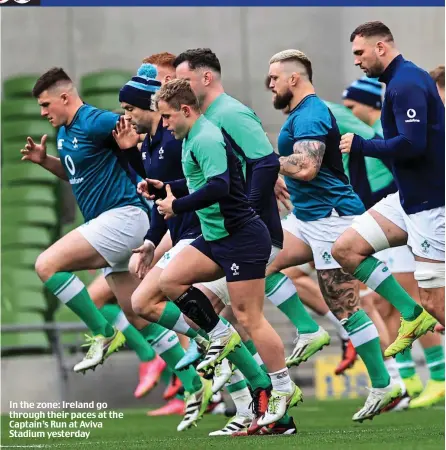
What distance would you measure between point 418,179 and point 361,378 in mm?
6604

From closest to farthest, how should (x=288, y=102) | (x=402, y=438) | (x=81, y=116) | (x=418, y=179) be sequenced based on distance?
1. (x=402, y=438)
2. (x=418, y=179)
3. (x=288, y=102)
4. (x=81, y=116)

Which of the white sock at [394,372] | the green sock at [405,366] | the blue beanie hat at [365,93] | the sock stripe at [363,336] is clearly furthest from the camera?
the blue beanie hat at [365,93]

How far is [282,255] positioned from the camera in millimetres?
9867

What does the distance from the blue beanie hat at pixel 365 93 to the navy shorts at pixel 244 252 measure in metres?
3.76

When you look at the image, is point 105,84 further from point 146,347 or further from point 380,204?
point 380,204

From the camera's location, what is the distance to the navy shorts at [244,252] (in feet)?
27.2

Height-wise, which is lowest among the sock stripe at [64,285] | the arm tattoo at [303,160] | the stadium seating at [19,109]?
the sock stripe at [64,285]

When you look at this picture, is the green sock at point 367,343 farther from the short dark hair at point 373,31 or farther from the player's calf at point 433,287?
the short dark hair at point 373,31

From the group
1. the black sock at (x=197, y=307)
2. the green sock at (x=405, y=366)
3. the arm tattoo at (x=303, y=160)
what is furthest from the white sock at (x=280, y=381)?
the green sock at (x=405, y=366)

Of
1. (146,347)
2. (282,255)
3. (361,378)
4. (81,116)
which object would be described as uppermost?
(81,116)

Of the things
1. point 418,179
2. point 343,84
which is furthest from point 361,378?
point 418,179

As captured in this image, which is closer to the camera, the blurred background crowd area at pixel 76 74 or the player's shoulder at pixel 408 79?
the player's shoulder at pixel 408 79

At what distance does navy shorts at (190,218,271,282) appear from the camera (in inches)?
327

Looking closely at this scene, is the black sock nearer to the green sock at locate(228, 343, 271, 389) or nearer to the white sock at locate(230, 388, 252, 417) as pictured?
the green sock at locate(228, 343, 271, 389)
